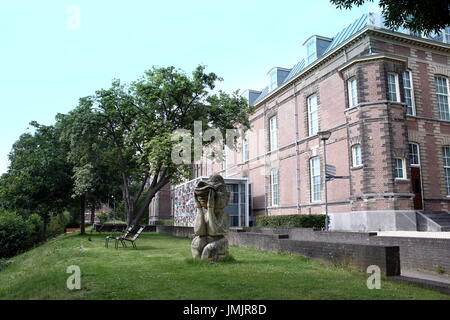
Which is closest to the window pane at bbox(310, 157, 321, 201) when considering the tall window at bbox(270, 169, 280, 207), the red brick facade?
the red brick facade

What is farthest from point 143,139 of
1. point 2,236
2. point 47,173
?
point 2,236

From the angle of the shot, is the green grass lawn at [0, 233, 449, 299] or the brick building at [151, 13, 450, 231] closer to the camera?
the green grass lawn at [0, 233, 449, 299]

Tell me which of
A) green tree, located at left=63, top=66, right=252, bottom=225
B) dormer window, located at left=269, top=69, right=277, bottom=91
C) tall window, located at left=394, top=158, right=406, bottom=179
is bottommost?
tall window, located at left=394, top=158, right=406, bottom=179

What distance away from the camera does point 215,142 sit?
81.3 ft

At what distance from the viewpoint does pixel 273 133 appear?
32.5 metres

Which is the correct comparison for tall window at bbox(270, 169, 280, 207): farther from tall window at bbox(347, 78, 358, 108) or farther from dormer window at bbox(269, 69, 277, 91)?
tall window at bbox(347, 78, 358, 108)

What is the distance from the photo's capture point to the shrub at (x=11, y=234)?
2492 cm

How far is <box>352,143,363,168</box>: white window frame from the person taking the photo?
2128cm

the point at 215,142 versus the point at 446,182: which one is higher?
the point at 215,142

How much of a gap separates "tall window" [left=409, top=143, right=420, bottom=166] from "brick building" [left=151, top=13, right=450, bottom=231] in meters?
0.06

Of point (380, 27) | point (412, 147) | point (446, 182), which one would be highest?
point (380, 27)

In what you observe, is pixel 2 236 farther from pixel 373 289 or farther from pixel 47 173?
pixel 373 289
